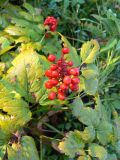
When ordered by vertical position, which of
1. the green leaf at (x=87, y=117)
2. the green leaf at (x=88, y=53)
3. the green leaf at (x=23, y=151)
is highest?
the green leaf at (x=88, y=53)

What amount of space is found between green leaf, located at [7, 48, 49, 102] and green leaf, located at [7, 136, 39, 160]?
204mm

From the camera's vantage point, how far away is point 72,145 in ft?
5.13

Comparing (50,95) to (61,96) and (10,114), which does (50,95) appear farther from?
(10,114)

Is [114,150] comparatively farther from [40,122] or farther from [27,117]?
[27,117]

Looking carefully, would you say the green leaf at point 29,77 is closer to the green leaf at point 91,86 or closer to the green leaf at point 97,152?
the green leaf at point 91,86

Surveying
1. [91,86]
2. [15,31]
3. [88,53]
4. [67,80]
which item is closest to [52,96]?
[67,80]

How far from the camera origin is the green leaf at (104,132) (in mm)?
1634

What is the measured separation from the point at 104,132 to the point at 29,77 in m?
0.42

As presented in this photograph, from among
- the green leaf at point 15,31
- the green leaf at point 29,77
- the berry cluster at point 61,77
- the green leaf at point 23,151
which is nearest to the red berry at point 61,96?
the berry cluster at point 61,77

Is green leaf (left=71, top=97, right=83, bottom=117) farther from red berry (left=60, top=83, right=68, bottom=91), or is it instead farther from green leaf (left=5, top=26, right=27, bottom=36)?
green leaf (left=5, top=26, right=27, bottom=36)

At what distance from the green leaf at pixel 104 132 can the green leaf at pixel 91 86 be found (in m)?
0.16

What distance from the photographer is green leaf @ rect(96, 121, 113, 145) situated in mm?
1634

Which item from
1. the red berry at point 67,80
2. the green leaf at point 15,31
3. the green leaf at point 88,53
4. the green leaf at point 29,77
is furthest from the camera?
the green leaf at point 15,31

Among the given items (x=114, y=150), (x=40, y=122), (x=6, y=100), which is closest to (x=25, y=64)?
(x=6, y=100)
